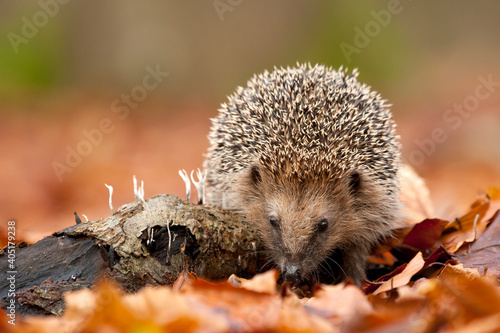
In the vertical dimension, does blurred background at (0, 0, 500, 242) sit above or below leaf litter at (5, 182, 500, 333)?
above

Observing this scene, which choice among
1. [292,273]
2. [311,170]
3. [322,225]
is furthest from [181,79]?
[292,273]

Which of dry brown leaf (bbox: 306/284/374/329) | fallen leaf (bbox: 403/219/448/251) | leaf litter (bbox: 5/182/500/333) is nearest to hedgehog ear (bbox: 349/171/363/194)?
fallen leaf (bbox: 403/219/448/251)

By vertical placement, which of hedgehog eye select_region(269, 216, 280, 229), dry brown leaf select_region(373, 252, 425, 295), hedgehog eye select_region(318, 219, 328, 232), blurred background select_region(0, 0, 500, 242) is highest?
blurred background select_region(0, 0, 500, 242)

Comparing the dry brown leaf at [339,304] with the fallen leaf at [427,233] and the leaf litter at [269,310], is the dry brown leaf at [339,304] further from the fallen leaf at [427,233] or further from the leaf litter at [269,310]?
the fallen leaf at [427,233]

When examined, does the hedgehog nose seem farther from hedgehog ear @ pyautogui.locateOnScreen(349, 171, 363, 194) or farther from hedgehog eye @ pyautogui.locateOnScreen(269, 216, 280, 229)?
hedgehog ear @ pyautogui.locateOnScreen(349, 171, 363, 194)

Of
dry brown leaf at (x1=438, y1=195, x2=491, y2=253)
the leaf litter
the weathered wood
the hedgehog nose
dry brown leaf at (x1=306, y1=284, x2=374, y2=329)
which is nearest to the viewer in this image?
the leaf litter

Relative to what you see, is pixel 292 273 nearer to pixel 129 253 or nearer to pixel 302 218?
pixel 302 218
